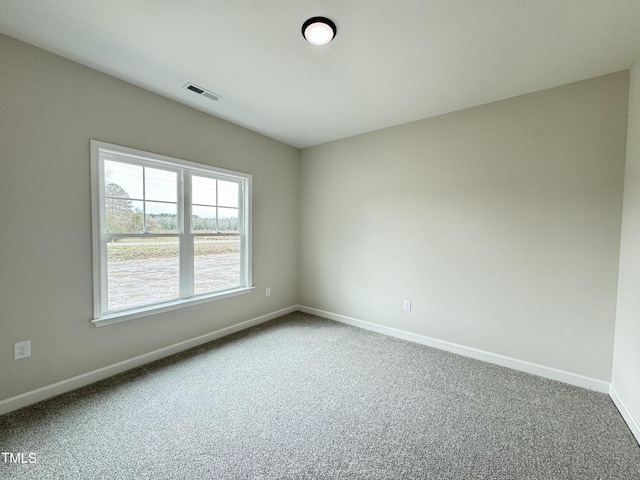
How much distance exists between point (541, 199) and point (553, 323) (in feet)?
3.68

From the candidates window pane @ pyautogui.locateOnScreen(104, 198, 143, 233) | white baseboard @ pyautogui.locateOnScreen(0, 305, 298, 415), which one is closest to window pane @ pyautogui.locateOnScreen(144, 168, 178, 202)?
window pane @ pyautogui.locateOnScreen(104, 198, 143, 233)

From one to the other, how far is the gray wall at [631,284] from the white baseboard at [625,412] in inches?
0.7

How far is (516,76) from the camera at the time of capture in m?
2.10

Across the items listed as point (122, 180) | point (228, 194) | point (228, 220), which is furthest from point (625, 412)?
point (122, 180)

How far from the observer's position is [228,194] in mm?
3221

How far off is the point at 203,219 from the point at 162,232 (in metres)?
0.47

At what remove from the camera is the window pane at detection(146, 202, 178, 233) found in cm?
251

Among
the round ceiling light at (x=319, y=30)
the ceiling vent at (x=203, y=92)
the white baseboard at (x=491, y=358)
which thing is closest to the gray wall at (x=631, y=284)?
the white baseboard at (x=491, y=358)

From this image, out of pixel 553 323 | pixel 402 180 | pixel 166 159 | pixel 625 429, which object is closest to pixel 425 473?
pixel 625 429

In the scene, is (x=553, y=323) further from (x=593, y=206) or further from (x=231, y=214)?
(x=231, y=214)

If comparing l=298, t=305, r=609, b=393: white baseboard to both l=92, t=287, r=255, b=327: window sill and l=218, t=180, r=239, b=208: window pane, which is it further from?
l=218, t=180, r=239, b=208: window pane

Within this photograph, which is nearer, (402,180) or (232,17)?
(232,17)

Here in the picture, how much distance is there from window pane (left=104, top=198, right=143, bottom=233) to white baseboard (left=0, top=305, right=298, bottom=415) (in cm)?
121

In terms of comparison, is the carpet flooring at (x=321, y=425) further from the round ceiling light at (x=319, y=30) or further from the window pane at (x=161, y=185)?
the round ceiling light at (x=319, y=30)
